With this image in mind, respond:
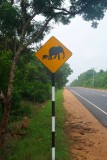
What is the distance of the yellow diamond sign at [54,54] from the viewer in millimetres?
8297

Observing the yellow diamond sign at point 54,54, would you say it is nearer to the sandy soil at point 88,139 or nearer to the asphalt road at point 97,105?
the sandy soil at point 88,139

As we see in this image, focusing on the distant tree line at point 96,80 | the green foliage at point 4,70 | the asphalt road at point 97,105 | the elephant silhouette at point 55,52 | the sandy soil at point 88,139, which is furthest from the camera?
the distant tree line at point 96,80


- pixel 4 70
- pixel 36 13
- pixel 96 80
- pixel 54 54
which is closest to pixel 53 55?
pixel 54 54

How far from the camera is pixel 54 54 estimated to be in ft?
27.1

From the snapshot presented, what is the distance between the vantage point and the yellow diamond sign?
8.30 meters

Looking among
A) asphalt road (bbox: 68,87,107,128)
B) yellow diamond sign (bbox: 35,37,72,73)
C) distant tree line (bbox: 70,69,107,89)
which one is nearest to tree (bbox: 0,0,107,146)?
yellow diamond sign (bbox: 35,37,72,73)

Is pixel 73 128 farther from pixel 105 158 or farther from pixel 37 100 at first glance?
pixel 37 100

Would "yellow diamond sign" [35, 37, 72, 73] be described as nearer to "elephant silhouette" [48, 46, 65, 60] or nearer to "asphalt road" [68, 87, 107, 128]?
"elephant silhouette" [48, 46, 65, 60]

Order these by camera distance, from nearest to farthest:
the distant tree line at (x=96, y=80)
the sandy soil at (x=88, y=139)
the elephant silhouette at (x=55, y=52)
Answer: the elephant silhouette at (x=55, y=52)
the sandy soil at (x=88, y=139)
the distant tree line at (x=96, y=80)

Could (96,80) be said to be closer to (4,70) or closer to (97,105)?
(97,105)

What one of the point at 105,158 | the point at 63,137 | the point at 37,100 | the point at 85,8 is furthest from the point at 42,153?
the point at 37,100

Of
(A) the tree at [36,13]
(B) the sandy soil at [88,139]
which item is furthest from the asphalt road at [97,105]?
(A) the tree at [36,13]

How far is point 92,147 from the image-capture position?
32.2 feet

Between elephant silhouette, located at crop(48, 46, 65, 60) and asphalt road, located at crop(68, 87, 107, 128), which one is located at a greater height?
elephant silhouette, located at crop(48, 46, 65, 60)
